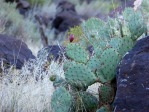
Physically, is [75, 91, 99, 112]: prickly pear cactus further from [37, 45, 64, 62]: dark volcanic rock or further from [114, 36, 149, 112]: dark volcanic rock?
[37, 45, 64, 62]: dark volcanic rock

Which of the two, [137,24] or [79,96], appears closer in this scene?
[79,96]

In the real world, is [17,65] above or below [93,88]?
above

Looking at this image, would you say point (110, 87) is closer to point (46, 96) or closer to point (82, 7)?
point (46, 96)

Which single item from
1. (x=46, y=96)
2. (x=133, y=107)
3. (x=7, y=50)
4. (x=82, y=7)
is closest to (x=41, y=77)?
(x=46, y=96)

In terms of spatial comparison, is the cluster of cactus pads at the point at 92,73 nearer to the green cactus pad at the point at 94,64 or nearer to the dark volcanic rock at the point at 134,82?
the green cactus pad at the point at 94,64

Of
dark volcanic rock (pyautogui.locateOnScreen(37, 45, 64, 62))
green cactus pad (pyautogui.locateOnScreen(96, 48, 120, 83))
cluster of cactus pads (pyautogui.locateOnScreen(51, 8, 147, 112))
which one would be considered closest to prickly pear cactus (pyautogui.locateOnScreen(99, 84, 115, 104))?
cluster of cactus pads (pyautogui.locateOnScreen(51, 8, 147, 112))

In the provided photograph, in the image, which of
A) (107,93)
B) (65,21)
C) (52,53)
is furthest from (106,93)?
(65,21)

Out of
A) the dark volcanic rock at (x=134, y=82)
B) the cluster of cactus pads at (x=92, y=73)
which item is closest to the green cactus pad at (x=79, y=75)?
the cluster of cactus pads at (x=92, y=73)
